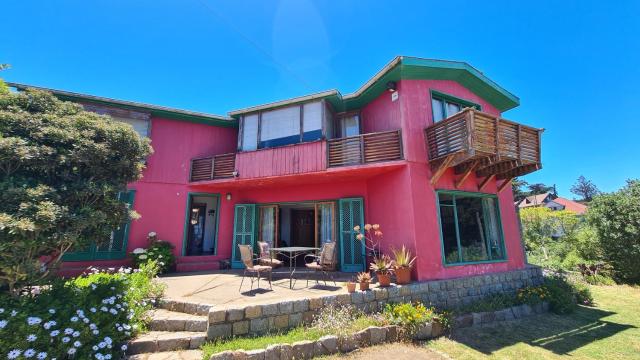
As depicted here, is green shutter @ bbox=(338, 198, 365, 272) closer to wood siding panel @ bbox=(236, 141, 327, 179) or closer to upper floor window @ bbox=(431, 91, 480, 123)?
wood siding panel @ bbox=(236, 141, 327, 179)

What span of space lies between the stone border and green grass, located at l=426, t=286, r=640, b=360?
219 millimetres

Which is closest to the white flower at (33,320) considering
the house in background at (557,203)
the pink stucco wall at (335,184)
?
the pink stucco wall at (335,184)

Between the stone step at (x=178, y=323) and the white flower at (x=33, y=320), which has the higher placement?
the white flower at (x=33, y=320)

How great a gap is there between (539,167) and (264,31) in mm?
10501

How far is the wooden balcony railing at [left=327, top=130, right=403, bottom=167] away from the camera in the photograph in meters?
8.23

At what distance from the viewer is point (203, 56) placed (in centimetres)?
1059

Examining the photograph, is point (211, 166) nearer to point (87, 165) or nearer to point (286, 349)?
point (87, 165)

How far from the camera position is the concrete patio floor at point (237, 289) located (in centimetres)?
589

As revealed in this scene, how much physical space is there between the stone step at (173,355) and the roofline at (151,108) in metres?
8.97

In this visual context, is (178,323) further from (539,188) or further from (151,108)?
(539,188)

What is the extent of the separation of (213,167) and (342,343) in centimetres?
823

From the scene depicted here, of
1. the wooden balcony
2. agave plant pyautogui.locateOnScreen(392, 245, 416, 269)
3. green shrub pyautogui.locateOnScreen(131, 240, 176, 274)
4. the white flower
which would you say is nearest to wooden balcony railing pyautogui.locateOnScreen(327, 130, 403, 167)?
the wooden balcony

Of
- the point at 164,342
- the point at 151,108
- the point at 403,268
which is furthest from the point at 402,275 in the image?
the point at 151,108

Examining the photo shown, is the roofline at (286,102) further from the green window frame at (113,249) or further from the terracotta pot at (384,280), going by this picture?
the terracotta pot at (384,280)
